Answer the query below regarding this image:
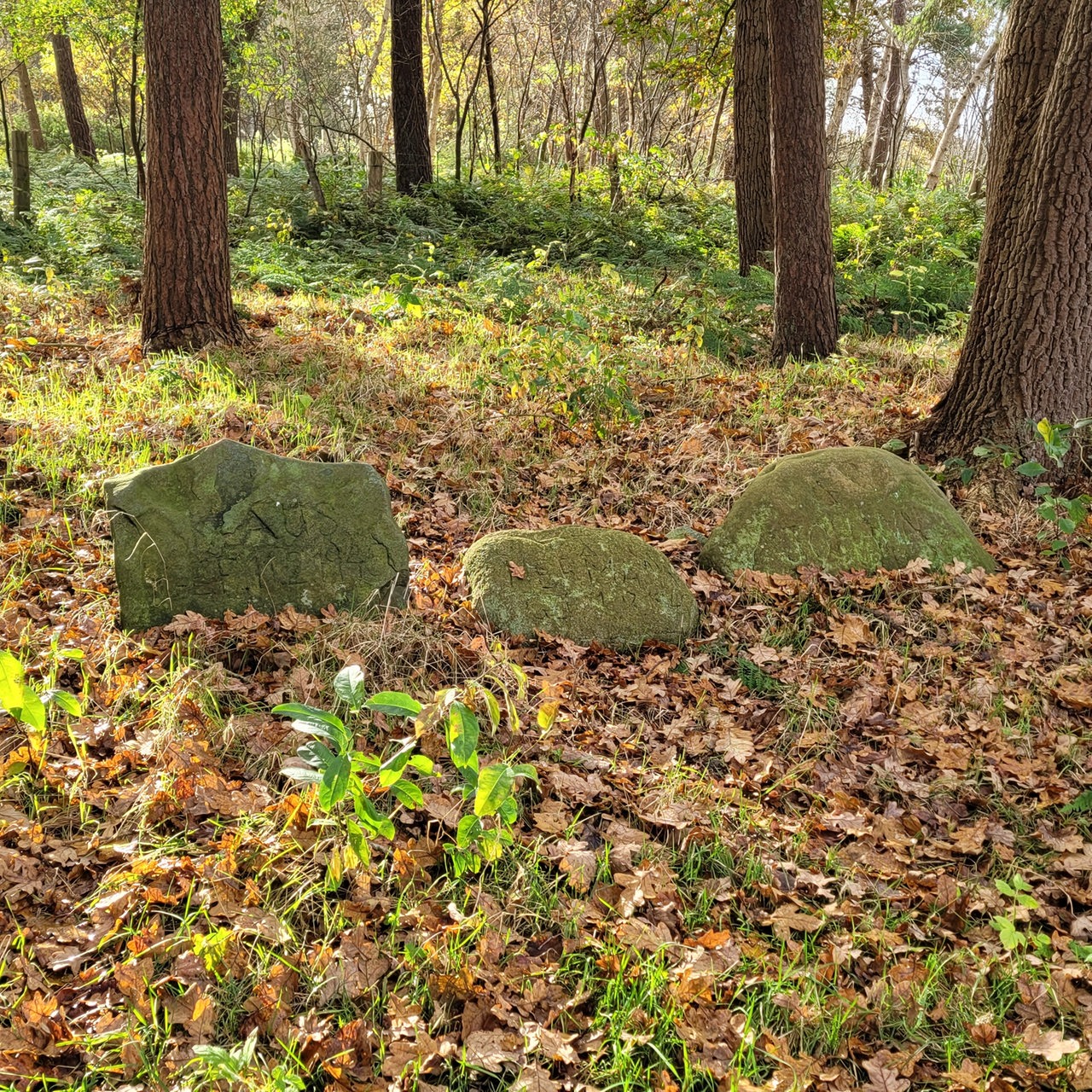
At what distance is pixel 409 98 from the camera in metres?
13.3

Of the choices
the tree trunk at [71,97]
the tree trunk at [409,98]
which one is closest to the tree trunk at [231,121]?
the tree trunk at [409,98]

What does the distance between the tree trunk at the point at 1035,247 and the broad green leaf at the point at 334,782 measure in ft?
17.2

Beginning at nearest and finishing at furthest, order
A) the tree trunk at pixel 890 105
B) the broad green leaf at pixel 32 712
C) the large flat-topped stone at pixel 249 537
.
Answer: the broad green leaf at pixel 32 712 < the large flat-topped stone at pixel 249 537 < the tree trunk at pixel 890 105

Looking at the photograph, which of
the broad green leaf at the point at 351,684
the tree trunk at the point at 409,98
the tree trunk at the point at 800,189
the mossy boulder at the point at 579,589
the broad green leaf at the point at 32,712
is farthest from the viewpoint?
the tree trunk at the point at 409,98

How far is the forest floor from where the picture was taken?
2316mm

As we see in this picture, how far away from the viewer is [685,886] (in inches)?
115

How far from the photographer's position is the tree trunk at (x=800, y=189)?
7.57m

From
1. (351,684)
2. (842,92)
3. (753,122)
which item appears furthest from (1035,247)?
(842,92)

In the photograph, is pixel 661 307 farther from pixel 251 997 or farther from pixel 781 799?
pixel 251 997

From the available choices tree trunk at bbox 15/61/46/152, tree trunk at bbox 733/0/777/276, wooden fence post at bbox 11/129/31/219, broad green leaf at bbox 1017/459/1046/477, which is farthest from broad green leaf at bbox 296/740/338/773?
tree trunk at bbox 15/61/46/152

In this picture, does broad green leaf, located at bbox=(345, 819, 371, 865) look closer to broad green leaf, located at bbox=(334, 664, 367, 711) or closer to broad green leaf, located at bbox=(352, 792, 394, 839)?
broad green leaf, located at bbox=(352, 792, 394, 839)

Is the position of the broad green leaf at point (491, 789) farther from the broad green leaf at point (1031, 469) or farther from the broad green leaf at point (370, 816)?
the broad green leaf at point (1031, 469)

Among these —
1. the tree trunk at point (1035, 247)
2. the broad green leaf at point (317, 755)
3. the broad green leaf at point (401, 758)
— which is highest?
the tree trunk at point (1035, 247)

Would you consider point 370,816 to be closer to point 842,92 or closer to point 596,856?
point 596,856
